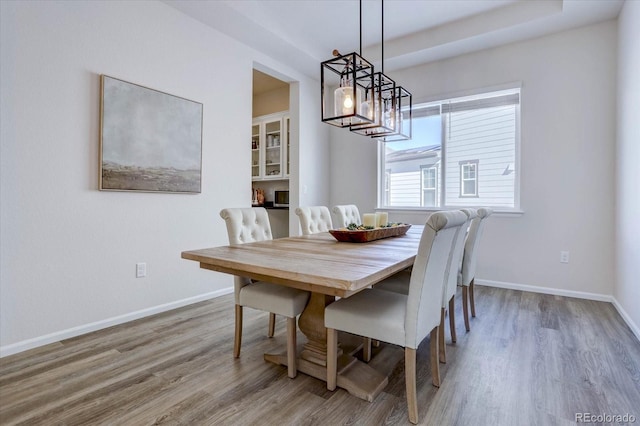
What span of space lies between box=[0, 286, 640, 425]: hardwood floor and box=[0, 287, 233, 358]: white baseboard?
70 mm

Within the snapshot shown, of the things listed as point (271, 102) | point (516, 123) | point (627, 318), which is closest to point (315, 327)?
point (627, 318)

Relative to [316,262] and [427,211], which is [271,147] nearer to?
[427,211]

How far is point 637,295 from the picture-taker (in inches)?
92.4

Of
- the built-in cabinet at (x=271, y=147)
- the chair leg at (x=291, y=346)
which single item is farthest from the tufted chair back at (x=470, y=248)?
the built-in cabinet at (x=271, y=147)

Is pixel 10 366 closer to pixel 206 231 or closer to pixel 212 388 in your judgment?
pixel 212 388

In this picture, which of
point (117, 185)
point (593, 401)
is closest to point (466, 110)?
point (593, 401)

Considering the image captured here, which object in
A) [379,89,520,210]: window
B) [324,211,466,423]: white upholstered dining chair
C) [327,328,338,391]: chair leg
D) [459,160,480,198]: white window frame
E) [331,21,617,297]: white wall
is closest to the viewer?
[324,211,466,423]: white upholstered dining chair

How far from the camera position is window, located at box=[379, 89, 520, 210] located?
3.68 meters

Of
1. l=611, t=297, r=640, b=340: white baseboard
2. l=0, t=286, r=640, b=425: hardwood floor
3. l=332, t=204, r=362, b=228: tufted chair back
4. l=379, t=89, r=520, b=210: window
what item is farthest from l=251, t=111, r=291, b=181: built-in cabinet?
l=611, t=297, r=640, b=340: white baseboard

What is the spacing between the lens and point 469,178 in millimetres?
3895

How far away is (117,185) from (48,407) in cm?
153

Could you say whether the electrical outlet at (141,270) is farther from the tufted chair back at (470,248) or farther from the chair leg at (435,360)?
Result: the tufted chair back at (470,248)

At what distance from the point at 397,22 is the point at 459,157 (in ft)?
5.50

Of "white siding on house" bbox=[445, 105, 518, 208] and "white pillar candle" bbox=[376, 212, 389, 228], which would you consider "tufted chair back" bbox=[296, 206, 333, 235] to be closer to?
"white pillar candle" bbox=[376, 212, 389, 228]
